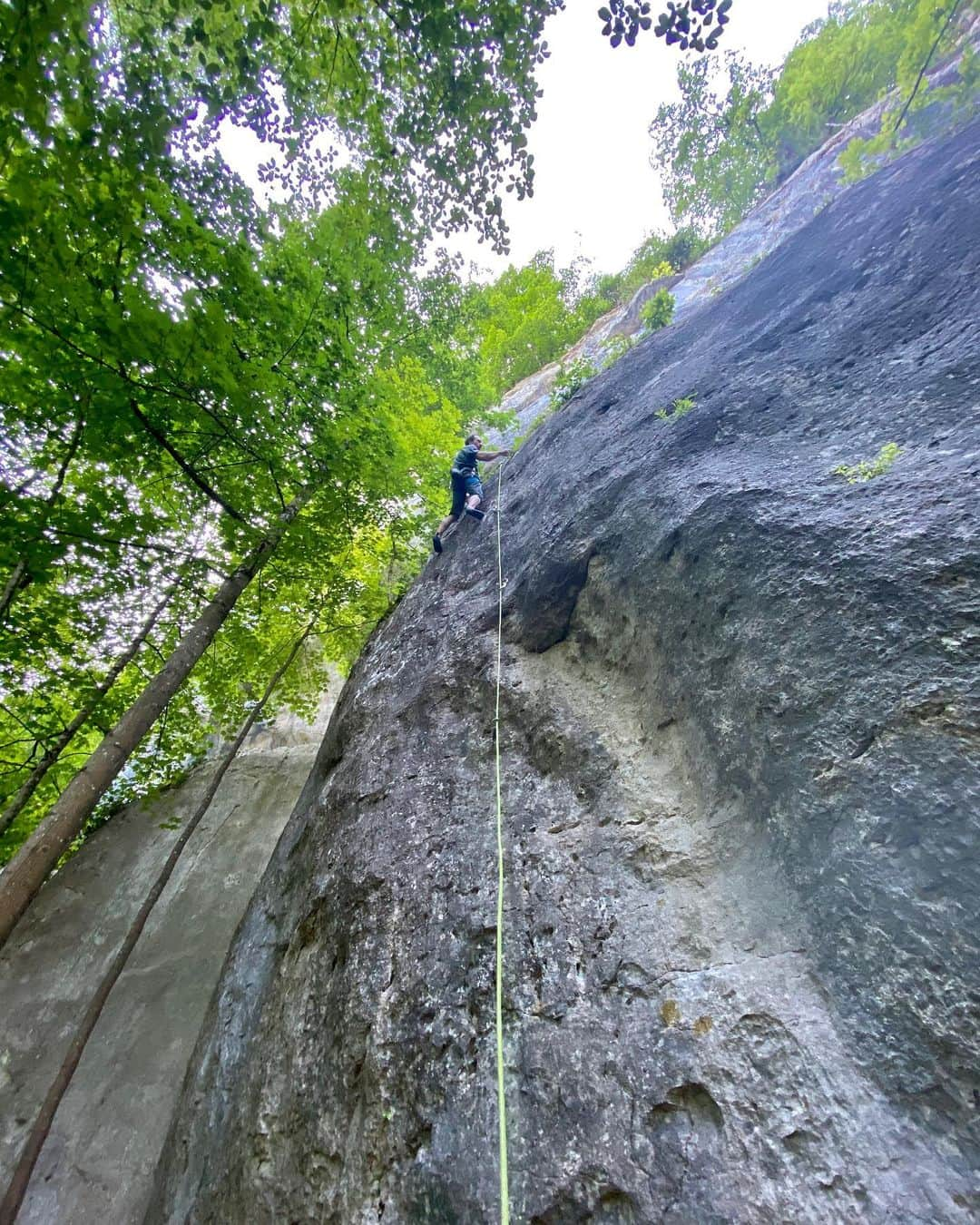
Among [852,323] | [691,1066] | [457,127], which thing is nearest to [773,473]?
[852,323]

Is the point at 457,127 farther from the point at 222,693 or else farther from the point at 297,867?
the point at 222,693

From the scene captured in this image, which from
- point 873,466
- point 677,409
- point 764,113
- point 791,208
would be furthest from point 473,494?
point 764,113

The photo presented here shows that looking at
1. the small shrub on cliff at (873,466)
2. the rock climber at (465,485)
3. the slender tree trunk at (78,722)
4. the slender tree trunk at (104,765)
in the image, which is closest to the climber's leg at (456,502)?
the rock climber at (465,485)

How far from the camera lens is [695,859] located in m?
2.46

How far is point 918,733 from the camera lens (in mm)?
1918

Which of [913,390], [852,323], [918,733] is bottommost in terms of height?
[918,733]

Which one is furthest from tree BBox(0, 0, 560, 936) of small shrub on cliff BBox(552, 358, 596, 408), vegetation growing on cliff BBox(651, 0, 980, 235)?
vegetation growing on cliff BBox(651, 0, 980, 235)

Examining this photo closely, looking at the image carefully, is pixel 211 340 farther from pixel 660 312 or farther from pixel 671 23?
pixel 660 312

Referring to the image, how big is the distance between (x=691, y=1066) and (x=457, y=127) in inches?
241

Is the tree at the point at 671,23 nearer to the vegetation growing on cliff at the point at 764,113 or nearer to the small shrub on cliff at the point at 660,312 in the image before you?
the small shrub on cliff at the point at 660,312

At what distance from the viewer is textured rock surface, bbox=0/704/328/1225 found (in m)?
4.59

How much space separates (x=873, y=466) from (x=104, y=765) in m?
6.32

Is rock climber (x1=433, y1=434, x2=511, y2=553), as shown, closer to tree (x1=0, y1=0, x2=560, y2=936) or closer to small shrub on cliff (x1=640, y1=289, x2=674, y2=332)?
tree (x1=0, y1=0, x2=560, y2=936)

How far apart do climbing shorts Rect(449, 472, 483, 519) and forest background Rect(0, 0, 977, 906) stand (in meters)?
0.79
